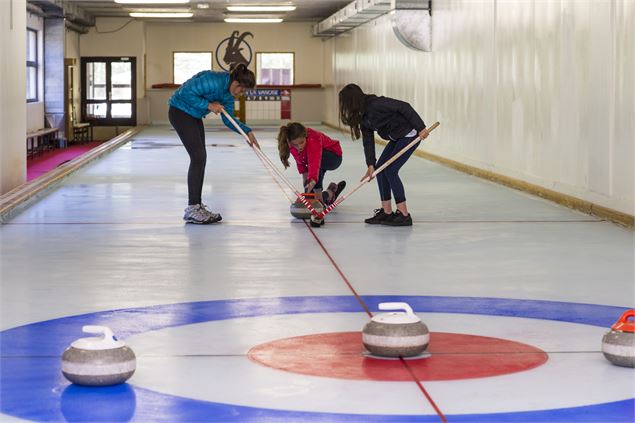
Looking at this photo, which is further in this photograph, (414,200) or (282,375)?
(414,200)

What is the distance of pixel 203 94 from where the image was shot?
9.47 m

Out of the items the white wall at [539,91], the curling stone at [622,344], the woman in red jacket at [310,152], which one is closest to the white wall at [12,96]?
the woman in red jacket at [310,152]

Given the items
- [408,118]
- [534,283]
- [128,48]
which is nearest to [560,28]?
[408,118]

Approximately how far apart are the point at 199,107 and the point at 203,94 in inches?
4.3

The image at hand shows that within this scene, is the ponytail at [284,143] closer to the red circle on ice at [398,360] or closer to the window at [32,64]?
the red circle on ice at [398,360]

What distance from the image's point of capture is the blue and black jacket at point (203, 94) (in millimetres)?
9391

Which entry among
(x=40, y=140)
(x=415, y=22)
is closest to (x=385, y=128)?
(x=415, y=22)

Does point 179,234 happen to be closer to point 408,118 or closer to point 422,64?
point 408,118

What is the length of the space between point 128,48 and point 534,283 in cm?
3032

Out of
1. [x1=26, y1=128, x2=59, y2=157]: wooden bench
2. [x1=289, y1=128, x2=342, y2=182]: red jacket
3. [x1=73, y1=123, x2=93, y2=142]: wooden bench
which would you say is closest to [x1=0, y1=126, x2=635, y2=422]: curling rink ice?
[x1=289, y1=128, x2=342, y2=182]: red jacket

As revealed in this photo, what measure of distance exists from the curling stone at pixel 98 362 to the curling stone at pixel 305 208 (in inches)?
221

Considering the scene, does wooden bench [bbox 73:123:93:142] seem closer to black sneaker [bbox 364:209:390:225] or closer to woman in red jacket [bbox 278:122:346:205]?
woman in red jacket [bbox 278:122:346:205]

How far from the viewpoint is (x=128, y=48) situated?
1406 inches

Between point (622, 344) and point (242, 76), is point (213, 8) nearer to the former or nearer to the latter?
point (242, 76)
